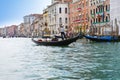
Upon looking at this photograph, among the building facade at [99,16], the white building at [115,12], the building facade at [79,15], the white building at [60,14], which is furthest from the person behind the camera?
the white building at [60,14]

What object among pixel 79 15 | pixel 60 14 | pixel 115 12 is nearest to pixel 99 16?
pixel 115 12

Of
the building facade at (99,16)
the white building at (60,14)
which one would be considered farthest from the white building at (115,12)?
the white building at (60,14)

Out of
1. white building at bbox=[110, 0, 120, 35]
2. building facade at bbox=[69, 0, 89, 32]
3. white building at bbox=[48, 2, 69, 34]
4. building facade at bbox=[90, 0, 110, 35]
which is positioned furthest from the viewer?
white building at bbox=[48, 2, 69, 34]

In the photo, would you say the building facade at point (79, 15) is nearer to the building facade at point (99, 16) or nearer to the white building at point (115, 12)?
the building facade at point (99, 16)

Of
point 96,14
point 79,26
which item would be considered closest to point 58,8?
point 79,26

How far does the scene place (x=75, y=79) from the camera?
240 inches

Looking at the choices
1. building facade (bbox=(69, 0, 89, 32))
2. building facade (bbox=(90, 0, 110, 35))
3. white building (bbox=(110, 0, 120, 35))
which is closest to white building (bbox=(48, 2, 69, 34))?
building facade (bbox=(69, 0, 89, 32))

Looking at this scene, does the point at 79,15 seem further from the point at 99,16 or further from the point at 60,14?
the point at 99,16

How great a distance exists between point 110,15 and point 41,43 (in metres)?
13.7

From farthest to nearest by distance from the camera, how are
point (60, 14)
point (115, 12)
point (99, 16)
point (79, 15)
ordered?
1. point (60, 14)
2. point (79, 15)
3. point (99, 16)
4. point (115, 12)

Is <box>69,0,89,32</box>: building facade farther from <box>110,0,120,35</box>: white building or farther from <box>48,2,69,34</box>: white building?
<box>110,0,120,35</box>: white building

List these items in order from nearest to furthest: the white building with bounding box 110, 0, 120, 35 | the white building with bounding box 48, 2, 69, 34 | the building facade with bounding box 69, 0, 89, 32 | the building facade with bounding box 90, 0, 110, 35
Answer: the white building with bounding box 110, 0, 120, 35 < the building facade with bounding box 90, 0, 110, 35 < the building facade with bounding box 69, 0, 89, 32 < the white building with bounding box 48, 2, 69, 34

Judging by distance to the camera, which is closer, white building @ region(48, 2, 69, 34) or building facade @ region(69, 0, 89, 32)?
building facade @ region(69, 0, 89, 32)

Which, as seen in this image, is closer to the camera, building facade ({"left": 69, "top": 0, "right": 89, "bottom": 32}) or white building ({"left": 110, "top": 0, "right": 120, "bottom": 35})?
white building ({"left": 110, "top": 0, "right": 120, "bottom": 35})
